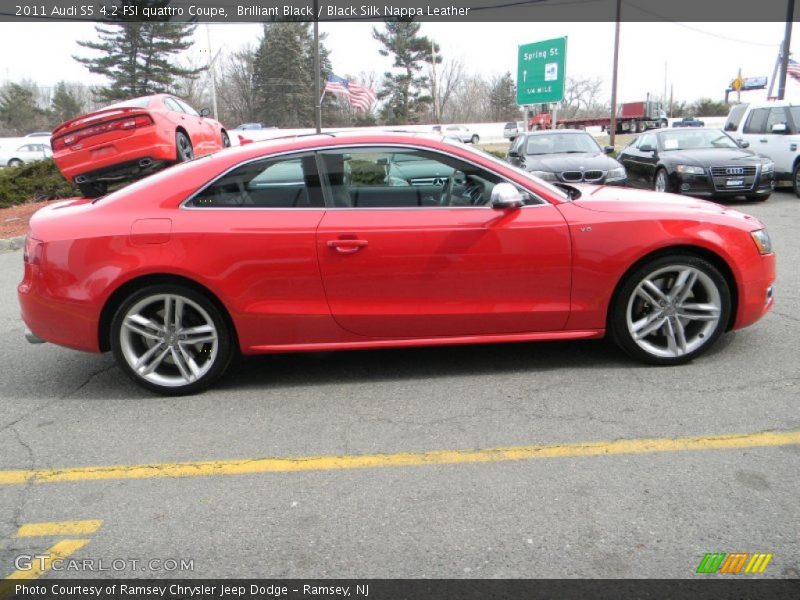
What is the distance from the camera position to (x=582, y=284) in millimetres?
4090

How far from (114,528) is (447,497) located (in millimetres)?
1432

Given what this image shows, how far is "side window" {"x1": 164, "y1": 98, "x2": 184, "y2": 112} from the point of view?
10.7m

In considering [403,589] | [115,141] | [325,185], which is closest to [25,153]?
[115,141]

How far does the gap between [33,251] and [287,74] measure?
56706 millimetres

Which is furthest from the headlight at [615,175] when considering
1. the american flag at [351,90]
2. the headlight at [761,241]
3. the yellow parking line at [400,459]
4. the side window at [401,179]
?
the american flag at [351,90]

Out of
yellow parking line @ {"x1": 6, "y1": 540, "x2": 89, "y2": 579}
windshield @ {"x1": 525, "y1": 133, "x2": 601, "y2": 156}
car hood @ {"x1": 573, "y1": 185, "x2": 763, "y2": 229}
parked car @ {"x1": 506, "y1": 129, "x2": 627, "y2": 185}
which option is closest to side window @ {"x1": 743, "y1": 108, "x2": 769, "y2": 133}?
parked car @ {"x1": 506, "y1": 129, "x2": 627, "y2": 185}

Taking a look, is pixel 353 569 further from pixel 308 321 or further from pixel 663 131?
pixel 663 131

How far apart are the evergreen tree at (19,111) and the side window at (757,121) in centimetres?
5816

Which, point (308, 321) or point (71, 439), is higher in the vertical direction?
point (308, 321)

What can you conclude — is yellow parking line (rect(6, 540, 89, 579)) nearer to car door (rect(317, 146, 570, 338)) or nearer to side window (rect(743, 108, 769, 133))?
car door (rect(317, 146, 570, 338))

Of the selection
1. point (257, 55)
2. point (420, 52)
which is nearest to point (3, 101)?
point (257, 55)

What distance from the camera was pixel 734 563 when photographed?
238cm

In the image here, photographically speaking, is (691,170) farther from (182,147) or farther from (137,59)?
(137,59)

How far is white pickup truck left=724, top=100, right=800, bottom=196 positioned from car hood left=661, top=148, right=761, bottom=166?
147 cm
